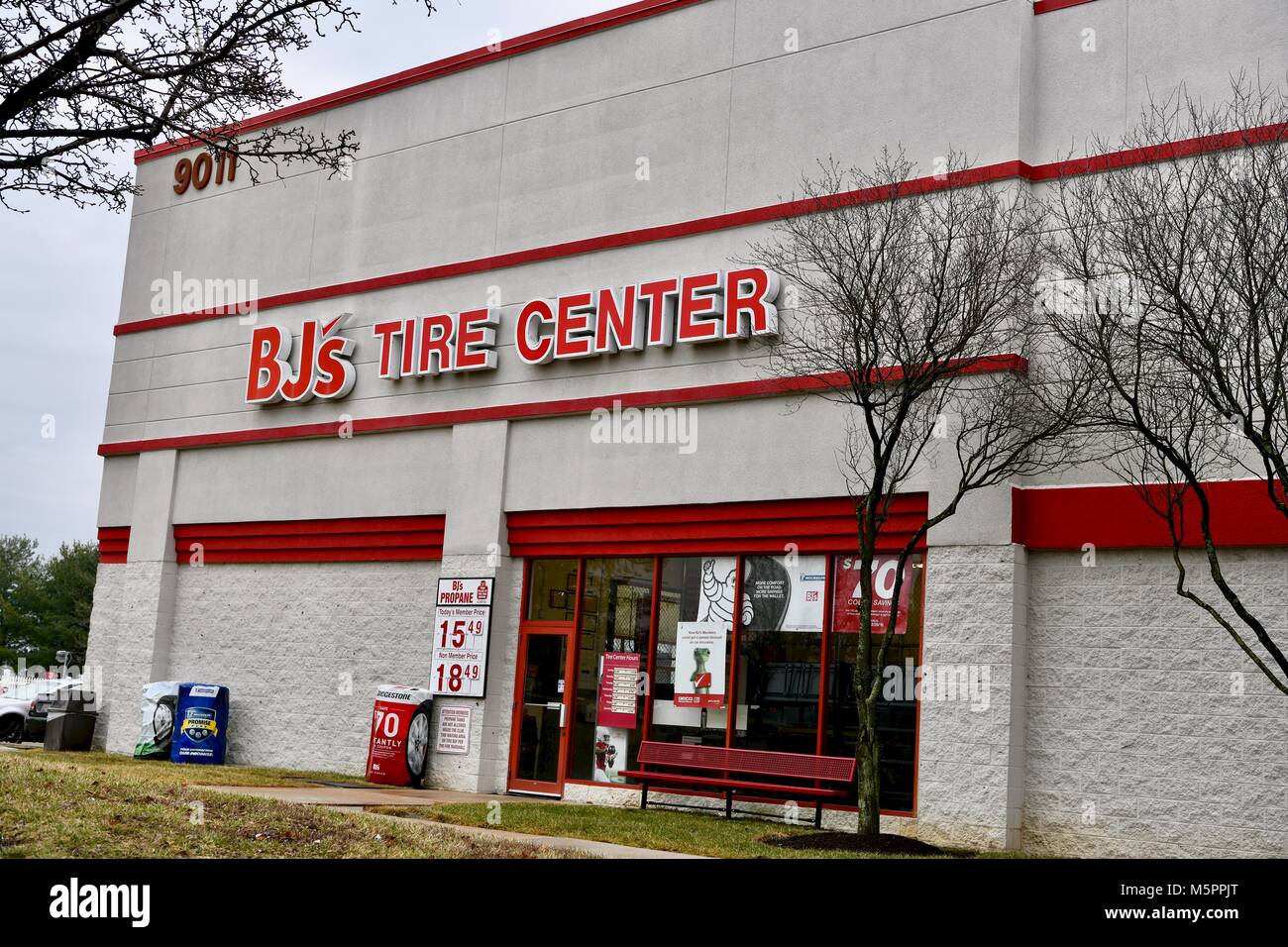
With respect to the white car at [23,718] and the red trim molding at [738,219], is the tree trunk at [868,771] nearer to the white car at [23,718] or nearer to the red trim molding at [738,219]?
the red trim molding at [738,219]

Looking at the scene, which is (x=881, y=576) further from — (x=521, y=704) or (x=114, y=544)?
(x=114, y=544)

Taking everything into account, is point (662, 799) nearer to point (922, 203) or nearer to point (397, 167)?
point (922, 203)

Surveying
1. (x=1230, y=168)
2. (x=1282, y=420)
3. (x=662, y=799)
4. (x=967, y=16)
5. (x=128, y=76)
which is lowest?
(x=662, y=799)

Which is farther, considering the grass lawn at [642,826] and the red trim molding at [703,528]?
the red trim molding at [703,528]

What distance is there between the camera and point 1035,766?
14.9 meters

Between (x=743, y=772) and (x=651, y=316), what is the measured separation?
6293 mm

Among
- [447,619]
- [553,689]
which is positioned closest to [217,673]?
[447,619]

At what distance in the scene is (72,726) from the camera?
78.8ft

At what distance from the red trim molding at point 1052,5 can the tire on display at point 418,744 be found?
12.5 meters

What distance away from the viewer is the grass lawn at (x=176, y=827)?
9.48 meters

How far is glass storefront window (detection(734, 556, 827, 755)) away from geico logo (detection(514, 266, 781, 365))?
10.3 feet

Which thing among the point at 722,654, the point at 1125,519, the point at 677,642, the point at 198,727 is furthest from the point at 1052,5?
the point at 198,727

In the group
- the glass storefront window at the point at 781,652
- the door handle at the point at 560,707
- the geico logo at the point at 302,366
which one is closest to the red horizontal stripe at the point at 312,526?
the geico logo at the point at 302,366
